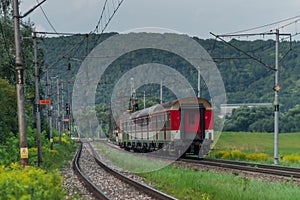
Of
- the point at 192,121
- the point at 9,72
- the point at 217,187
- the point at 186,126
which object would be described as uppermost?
the point at 9,72

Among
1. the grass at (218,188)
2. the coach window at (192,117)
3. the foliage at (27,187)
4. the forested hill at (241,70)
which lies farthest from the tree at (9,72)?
the forested hill at (241,70)

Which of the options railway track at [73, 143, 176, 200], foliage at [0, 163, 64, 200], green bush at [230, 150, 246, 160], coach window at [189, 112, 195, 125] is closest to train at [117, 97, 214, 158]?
coach window at [189, 112, 195, 125]

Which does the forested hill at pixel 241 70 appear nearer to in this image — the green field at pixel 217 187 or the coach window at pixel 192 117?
the coach window at pixel 192 117

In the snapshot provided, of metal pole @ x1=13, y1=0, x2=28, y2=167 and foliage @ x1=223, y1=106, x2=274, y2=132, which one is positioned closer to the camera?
metal pole @ x1=13, y1=0, x2=28, y2=167

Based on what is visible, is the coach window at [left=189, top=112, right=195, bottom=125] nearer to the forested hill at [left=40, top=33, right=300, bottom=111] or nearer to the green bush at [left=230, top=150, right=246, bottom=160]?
the green bush at [left=230, top=150, right=246, bottom=160]

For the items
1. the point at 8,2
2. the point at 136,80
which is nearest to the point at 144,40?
the point at 136,80

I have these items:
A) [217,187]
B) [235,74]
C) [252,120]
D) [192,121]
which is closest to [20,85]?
[217,187]

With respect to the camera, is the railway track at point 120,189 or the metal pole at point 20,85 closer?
the railway track at point 120,189

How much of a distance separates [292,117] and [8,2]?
1731 inches

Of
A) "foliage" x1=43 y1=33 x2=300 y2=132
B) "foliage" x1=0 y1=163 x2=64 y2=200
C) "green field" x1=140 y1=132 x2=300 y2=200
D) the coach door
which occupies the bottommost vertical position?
"green field" x1=140 y1=132 x2=300 y2=200

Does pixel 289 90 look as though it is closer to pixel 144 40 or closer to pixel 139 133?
pixel 144 40

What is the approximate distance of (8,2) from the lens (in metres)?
48.5

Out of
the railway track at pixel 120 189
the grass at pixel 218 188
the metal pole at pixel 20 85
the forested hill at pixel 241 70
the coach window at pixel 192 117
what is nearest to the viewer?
the grass at pixel 218 188

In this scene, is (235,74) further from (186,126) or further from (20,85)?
(20,85)
